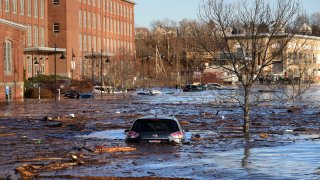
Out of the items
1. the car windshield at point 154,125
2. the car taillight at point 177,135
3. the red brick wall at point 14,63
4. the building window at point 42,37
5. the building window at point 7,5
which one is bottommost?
the car taillight at point 177,135

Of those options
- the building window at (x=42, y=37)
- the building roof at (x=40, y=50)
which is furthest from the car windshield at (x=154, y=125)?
the building window at (x=42, y=37)

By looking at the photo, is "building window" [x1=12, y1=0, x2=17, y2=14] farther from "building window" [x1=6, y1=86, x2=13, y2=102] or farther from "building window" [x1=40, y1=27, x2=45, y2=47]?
"building window" [x1=6, y1=86, x2=13, y2=102]

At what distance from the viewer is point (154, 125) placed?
895 inches

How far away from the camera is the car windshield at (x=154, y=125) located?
22656mm

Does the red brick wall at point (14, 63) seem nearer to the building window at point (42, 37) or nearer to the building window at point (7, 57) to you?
the building window at point (7, 57)

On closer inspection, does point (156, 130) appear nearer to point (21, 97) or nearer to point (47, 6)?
point (21, 97)

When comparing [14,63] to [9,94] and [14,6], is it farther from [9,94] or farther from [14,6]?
[14,6]

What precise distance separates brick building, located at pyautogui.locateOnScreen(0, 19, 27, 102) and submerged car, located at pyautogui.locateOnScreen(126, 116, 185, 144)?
46.3 metres

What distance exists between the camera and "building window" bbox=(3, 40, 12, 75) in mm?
69812

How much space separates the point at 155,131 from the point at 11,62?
51.1m

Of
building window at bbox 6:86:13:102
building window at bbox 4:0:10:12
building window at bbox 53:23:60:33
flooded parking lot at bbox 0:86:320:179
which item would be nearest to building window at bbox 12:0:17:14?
building window at bbox 4:0:10:12

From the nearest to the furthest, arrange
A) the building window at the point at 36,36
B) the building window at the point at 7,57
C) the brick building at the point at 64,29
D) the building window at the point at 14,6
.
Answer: the building window at the point at 7,57, the building window at the point at 14,6, the brick building at the point at 64,29, the building window at the point at 36,36

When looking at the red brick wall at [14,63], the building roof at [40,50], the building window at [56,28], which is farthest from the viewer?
the building window at [56,28]

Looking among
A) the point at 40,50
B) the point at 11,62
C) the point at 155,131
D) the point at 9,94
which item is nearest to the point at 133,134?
the point at 155,131
